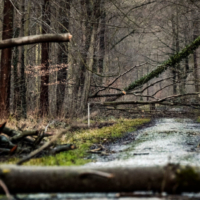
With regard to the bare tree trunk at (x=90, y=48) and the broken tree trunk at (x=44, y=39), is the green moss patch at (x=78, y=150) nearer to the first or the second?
the broken tree trunk at (x=44, y=39)

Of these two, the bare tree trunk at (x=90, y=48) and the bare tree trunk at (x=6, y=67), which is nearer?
the bare tree trunk at (x=6, y=67)

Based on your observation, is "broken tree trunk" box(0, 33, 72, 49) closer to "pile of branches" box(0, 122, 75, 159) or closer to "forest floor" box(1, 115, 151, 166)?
"forest floor" box(1, 115, 151, 166)

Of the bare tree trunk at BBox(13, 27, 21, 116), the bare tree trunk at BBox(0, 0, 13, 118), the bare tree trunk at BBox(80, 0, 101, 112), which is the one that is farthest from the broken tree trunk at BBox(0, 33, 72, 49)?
the bare tree trunk at BBox(13, 27, 21, 116)

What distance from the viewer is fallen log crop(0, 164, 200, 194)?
228cm

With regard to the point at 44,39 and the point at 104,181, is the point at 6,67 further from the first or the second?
the point at 104,181

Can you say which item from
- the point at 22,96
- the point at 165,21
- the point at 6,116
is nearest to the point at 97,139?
the point at 6,116

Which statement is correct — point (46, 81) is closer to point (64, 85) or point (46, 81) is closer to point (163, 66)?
point (64, 85)

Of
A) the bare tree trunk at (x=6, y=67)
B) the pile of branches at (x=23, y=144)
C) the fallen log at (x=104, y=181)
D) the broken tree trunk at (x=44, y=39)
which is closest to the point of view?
the fallen log at (x=104, y=181)

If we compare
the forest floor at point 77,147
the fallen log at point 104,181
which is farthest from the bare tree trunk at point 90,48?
the fallen log at point 104,181

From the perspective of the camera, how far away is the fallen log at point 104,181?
228 centimetres

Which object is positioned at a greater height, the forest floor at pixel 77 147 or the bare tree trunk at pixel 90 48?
the bare tree trunk at pixel 90 48

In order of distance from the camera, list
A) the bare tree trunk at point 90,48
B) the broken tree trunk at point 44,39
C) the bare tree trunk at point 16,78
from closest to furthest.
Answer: the broken tree trunk at point 44,39 → the bare tree trunk at point 90,48 → the bare tree trunk at point 16,78

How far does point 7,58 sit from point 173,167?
9538 millimetres

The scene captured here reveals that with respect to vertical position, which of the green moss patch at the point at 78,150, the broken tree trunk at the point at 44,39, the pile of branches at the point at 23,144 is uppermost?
the broken tree trunk at the point at 44,39
